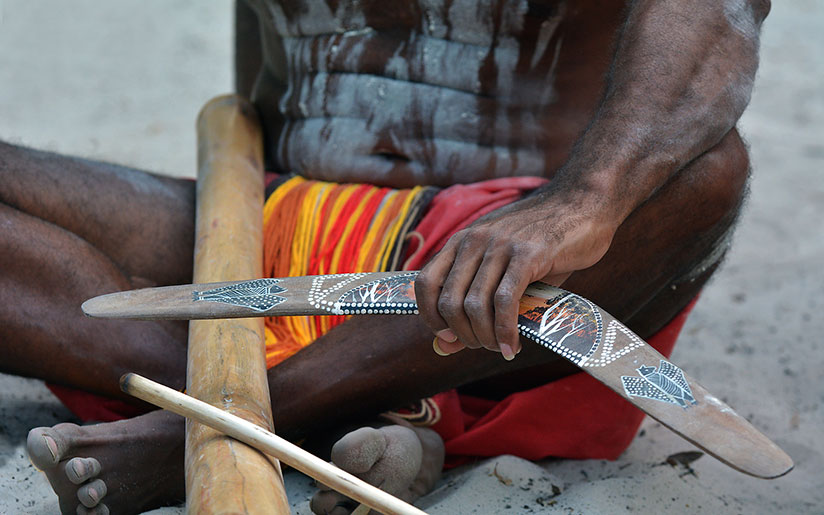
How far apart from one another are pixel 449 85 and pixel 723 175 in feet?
1.73

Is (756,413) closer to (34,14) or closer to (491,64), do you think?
(491,64)

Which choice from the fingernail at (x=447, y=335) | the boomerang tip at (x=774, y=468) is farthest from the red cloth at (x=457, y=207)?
the boomerang tip at (x=774, y=468)

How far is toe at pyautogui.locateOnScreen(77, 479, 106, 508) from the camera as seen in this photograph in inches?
45.9

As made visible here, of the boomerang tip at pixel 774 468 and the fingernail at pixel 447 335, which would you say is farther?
the fingernail at pixel 447 335

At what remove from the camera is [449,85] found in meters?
1.64

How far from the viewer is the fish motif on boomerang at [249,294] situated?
3.67ft

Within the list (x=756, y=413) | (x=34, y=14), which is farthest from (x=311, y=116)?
(x=34, y=14)

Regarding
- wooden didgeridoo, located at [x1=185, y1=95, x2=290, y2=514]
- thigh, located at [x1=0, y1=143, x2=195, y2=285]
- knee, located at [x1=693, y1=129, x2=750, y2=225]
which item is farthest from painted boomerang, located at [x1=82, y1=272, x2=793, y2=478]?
thigh, located at [x1=0, y1=143, x2=195, y2=285]

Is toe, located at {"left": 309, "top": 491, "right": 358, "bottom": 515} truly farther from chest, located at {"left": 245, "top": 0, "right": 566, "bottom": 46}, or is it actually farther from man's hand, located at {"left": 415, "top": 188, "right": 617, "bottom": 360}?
chest, located at {"left": 245, "top": 0, "right": 566, "bottom": 46}

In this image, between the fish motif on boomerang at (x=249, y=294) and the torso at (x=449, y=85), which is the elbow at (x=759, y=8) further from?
the fish motif on boomerang at (x=249, y=294)

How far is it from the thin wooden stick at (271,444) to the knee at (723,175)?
63 centimetres

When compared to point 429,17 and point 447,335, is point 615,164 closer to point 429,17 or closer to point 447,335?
point 447,335

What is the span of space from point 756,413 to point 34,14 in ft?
11.3

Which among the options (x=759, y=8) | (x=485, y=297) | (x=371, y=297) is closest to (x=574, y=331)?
(x=485, y=297)
